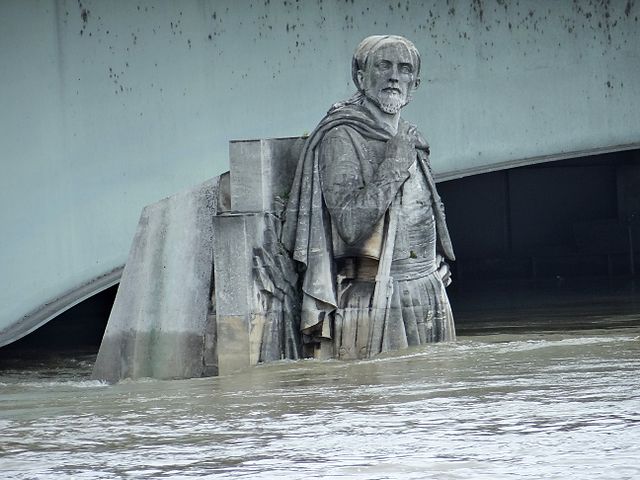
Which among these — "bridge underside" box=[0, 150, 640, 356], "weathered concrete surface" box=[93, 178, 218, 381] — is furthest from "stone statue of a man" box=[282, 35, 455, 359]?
"bridge underside" box=[0, 150, 640, 356]

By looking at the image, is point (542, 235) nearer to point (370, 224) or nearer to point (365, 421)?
point (370, 224)

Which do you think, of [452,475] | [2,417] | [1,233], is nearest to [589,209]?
[1,233]

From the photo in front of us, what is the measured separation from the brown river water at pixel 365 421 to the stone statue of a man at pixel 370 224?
0.53 m

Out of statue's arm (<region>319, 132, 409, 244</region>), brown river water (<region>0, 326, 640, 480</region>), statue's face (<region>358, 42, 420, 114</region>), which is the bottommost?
brown river water (<region>0, 326, 640, 480</region>)

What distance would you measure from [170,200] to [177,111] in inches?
143

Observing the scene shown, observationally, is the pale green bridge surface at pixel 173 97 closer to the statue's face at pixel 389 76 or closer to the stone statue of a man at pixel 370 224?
the stone statue of a man at pixel 370 224

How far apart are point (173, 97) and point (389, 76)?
4829 millimetres

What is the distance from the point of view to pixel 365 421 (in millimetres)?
7523

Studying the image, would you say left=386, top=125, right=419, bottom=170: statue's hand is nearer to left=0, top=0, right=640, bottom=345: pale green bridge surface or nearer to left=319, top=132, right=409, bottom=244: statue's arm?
left=319, top=132, right=409, bottom=244: statue's arm

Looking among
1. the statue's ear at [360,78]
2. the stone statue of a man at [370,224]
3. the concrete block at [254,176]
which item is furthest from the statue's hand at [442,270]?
the statue's ear at [360,78]

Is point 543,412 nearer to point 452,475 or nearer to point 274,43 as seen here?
point 452,475

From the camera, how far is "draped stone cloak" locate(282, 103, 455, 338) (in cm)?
1138

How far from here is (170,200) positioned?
1240 centimetres

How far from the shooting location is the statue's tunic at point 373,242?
11.2 metres
